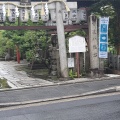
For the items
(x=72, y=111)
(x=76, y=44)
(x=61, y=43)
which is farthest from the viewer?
(x=76, y=44)

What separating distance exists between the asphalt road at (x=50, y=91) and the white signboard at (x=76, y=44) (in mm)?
2589

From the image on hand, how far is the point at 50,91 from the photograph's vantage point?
13305mm

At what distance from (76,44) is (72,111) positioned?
7.86 meters

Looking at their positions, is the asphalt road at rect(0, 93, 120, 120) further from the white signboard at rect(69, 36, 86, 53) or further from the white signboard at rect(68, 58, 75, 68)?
the white signboard at rect(68, 58, 75, 68)

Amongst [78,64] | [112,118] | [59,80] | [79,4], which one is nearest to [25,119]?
[112,118]

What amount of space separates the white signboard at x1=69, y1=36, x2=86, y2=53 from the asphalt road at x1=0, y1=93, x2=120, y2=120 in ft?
18.6

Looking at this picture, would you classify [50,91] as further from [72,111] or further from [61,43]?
[61,43]

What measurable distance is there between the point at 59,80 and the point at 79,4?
6939 millimetres

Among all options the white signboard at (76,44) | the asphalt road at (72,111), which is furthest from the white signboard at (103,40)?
the asphalt road at (72,111)

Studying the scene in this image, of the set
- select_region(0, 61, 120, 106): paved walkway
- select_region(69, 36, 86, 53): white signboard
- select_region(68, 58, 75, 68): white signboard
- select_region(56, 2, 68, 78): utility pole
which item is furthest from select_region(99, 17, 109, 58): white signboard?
select_region(56, 2, 68, 78): utility pole

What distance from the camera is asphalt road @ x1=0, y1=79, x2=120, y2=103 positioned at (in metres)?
12.1

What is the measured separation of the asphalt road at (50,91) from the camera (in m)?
12.1

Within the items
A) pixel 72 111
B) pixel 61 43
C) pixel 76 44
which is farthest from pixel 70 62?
pixel 72 111

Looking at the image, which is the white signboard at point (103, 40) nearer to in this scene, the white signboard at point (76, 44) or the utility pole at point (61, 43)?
the white signboard at point (76, 44)
